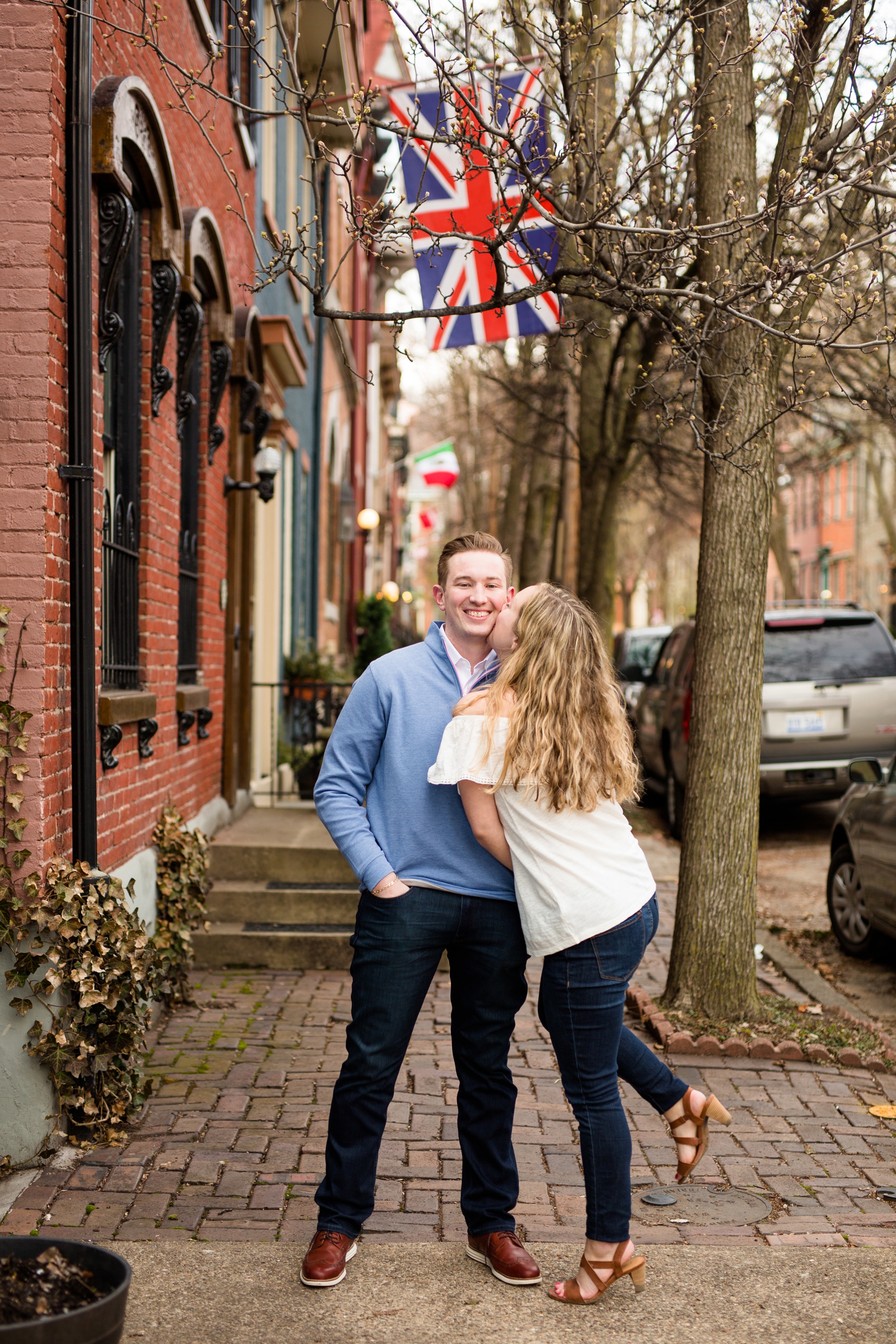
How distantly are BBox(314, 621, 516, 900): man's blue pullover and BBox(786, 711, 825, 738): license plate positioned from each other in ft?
26.1

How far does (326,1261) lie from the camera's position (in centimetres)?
353

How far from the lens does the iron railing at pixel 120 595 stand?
5773 millimetres

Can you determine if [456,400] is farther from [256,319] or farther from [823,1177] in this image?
[823,1177]

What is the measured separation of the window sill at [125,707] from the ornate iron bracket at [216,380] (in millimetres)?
2749

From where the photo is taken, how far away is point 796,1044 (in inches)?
226

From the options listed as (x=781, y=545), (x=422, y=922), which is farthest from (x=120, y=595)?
(x=781, y=545)

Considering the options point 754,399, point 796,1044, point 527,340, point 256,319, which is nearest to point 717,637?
point 754,399

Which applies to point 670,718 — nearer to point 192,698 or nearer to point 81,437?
point 192,698

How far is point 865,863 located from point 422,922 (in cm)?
478

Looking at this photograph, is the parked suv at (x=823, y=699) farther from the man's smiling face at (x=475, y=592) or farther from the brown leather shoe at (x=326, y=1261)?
the brown leather shoe at (x=326, y=1261)

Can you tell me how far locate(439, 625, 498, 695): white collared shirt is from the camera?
12.1 feet

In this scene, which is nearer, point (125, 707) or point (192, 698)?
point (125, 707)

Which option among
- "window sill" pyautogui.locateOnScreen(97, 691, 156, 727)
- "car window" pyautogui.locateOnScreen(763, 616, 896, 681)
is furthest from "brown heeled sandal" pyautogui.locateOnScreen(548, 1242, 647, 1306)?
"car window" pyautogui.locateOnScreen(763, 616, 896, 681)

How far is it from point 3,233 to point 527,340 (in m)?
14.2
